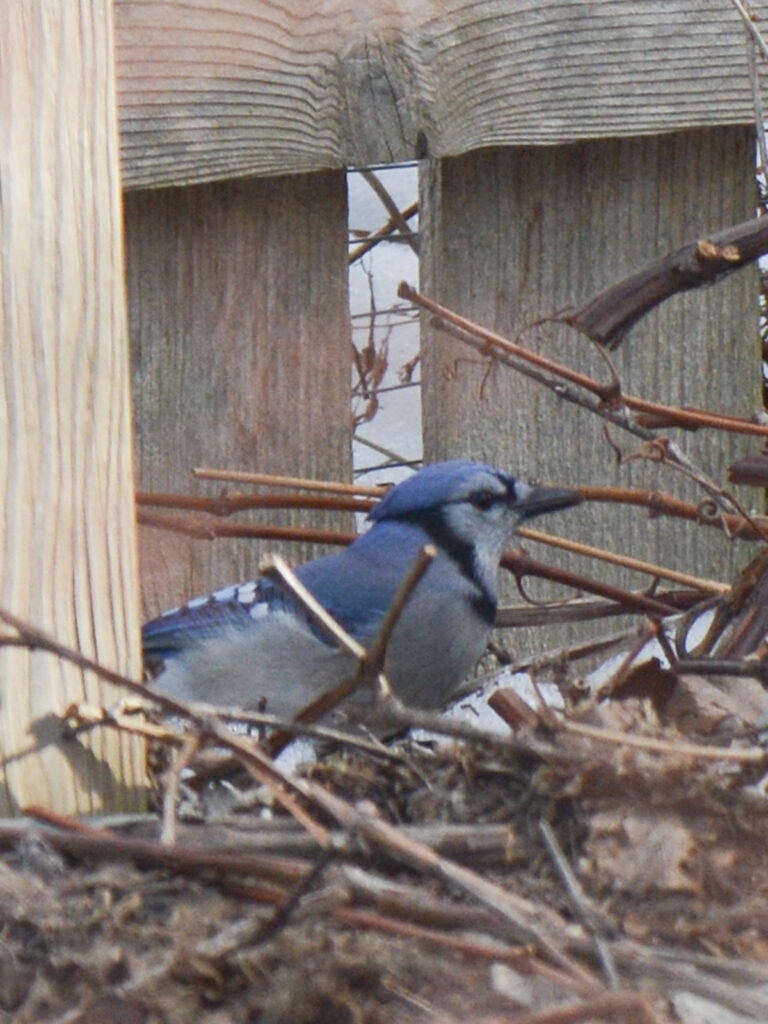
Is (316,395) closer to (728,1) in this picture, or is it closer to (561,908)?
(728,1)

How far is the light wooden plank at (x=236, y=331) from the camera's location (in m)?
2.36

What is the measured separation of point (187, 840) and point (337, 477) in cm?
102

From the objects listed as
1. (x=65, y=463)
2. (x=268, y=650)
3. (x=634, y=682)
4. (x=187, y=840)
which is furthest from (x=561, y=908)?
(x=268, y=650)

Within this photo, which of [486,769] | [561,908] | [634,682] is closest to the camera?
[561,908]

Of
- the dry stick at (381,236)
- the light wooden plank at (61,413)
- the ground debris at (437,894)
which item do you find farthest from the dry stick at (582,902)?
the dry stick at (381,236)

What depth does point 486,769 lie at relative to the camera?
153 centimetres

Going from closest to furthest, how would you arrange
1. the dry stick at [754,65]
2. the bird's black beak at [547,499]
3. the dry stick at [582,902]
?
the dry stick at [582,902]
the dry stick at [754,65]
the bird's black beak at [547,499]

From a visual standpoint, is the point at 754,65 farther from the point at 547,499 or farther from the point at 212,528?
the point at 212,528

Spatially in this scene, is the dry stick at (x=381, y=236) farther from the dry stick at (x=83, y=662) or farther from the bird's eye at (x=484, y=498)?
the dry stick at (x=83, y=662)

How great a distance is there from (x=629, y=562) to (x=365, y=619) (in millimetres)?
359

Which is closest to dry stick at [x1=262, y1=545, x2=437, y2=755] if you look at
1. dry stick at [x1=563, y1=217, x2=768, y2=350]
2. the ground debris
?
the ground debris

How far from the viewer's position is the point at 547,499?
7.31ft


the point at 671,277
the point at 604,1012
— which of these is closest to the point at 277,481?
the point at 671,277

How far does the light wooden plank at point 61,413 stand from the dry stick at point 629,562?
2.74ft
